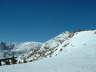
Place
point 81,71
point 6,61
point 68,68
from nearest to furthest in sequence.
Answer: point 81,71 < point 68,68 < point 6,61

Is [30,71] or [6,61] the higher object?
[6,61]

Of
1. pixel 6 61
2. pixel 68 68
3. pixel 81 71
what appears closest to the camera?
pixel 81 71

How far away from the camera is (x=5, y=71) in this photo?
19.6 m

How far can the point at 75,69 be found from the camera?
20.0m

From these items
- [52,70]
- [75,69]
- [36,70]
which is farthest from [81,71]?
[36,70]

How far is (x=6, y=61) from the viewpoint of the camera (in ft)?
193

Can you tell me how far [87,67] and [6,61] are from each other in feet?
135

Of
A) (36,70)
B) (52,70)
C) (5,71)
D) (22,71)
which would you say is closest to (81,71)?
(52,70)

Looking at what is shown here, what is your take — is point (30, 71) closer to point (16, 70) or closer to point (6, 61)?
point (16, 70)

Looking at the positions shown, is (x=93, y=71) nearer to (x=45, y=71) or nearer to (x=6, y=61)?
(x=45, y=71)

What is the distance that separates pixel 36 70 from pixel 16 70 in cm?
192

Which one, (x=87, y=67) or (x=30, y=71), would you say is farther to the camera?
(x=87, y=67)

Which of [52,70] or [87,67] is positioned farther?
[87,67]

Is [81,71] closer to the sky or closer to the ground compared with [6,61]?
closer to the ground
